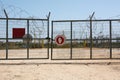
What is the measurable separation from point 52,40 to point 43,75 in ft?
18.7

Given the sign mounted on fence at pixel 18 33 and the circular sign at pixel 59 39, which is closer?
the sign mounted on fence at pixel 18 33

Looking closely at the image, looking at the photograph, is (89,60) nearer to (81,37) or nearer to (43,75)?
(81,37)

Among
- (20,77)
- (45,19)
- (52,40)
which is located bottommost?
(20,77)

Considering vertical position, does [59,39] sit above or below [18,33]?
below

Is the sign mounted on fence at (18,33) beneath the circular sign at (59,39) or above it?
above

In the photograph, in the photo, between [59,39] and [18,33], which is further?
[59,39]

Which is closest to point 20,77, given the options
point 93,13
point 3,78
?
point 3,78

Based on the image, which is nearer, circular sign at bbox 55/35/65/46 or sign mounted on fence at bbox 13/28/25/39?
sign mounted on fence at bbox 13/28/25/39

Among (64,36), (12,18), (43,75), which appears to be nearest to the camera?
(43,75)

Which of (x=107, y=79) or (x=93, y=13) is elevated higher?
(x=93, y=13)

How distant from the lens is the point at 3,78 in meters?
10.8

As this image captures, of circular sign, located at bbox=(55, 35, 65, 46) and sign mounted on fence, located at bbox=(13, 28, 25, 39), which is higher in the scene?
sign mounted on fence, located at bbox=(13, 28, 25, 39)

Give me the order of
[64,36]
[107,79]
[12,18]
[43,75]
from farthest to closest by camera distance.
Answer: [64,36] < [12,18] < [43,75] < [107,79]

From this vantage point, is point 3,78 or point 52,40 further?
point 52,40
